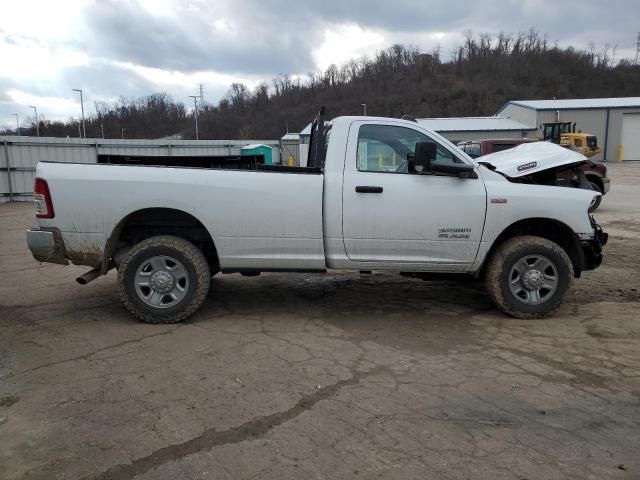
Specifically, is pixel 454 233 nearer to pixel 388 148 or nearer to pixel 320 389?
pixel 388 148

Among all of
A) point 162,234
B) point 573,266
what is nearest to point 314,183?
point 162,234

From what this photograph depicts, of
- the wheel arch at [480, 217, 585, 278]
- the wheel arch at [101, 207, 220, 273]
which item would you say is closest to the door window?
the wheel arch at [480, 217, 585, 278]

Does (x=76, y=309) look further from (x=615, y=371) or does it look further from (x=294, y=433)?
(x=615, y=371)

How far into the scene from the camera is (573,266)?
5.36 metres

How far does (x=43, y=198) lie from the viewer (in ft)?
15.6

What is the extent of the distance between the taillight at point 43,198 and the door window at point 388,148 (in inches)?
117

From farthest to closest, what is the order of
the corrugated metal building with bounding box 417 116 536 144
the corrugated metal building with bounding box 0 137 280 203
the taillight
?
the corrugated metal building with bounding box 417 116 536 144, the corrugated metal building with bounding box 0 137 280 203, the taillight

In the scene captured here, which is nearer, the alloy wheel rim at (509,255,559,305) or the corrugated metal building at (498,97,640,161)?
the alloy wheel rim at (509,255,559,305)

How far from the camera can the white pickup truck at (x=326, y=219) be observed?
480 centimetres

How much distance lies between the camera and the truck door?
490cm

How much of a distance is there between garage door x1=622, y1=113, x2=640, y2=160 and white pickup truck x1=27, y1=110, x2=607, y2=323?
48.8 metres

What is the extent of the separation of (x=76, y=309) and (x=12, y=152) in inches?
611

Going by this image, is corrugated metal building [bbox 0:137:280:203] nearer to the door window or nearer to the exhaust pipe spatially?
the exhaust pipe

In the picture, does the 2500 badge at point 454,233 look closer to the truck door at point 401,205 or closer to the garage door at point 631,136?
the truck door at point 401,205
